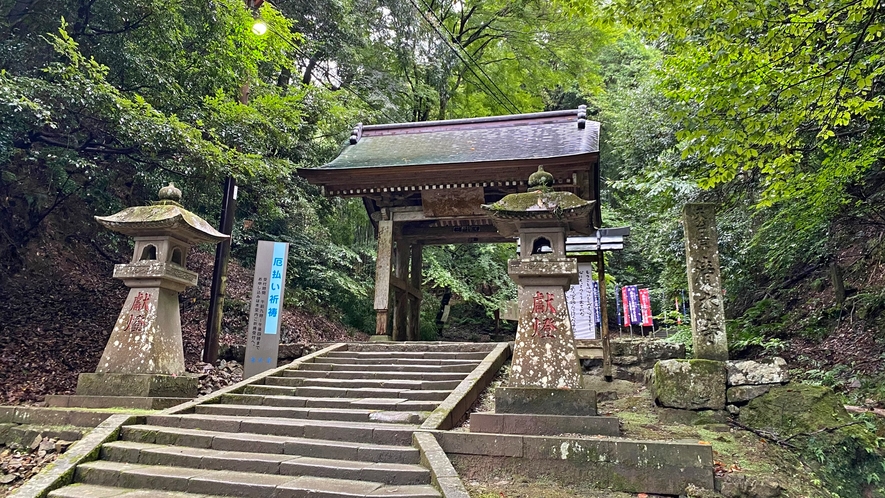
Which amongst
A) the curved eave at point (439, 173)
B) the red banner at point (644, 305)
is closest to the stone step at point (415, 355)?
the curved eave at point (439, 173)

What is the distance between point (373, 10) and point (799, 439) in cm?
1483

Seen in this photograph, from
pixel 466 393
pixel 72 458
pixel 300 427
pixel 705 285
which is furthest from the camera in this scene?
pixel 705 285

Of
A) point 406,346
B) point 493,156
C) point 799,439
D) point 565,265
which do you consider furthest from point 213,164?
point 799,439

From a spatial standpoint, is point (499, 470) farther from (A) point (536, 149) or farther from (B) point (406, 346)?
(A) point (536, 149)

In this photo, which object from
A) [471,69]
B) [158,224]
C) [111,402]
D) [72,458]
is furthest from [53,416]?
[471,69]

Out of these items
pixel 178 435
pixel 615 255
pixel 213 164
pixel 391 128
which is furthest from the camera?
pixel 615 255

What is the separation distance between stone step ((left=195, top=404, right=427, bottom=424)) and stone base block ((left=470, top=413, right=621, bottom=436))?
0.77 metres

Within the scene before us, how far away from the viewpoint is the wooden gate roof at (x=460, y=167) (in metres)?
9.22

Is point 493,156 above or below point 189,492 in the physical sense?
above

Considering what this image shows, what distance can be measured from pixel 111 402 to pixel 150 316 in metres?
1.06

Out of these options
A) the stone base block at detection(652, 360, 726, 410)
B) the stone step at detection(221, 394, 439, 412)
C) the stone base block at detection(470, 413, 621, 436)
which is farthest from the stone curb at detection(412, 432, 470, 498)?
the stone base block at detection(652, 360, 726, 410)

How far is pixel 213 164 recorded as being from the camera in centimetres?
808

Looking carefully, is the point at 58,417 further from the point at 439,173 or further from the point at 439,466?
the point at 439,173

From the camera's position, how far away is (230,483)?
12.9ft
